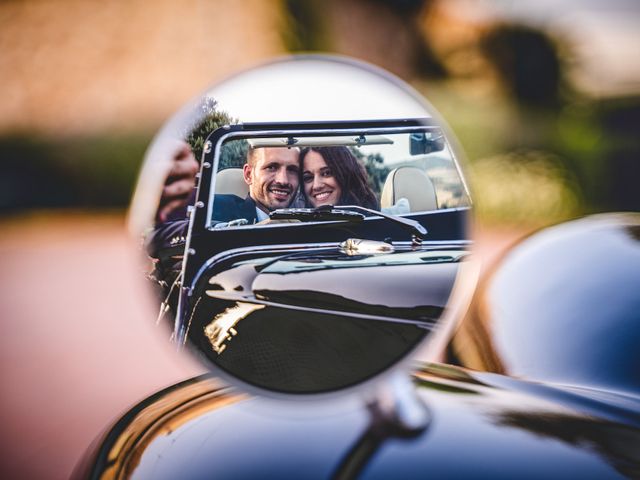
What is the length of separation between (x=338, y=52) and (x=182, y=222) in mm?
10479

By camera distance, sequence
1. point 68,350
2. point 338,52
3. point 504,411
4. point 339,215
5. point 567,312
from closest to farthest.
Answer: point 339,215 < point 504,411 < point 567,312 < point 68,350 < point 338,52

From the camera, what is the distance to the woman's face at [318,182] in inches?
40.1

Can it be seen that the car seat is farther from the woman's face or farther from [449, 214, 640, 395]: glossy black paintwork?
[449, 214, 640, 395]: glossy black paintwork

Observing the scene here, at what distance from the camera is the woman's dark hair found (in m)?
1.02

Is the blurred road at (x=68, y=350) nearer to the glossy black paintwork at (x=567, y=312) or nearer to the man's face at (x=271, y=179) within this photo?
the man's face at (x=271, y=179)

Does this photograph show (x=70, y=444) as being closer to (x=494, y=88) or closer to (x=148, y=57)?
(x=148, y=57)

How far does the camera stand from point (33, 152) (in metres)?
10.4

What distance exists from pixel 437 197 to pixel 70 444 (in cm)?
333

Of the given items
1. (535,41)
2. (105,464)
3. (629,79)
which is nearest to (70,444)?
(105,464)

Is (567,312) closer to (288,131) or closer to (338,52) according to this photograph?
(288,131)

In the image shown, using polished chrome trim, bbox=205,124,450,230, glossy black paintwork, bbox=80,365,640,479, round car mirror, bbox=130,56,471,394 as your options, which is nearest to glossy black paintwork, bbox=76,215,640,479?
glossy black paintwork, bbox=80,365,640,479

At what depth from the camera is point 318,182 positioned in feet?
3.36

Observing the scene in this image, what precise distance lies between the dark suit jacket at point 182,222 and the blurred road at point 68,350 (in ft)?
0.19

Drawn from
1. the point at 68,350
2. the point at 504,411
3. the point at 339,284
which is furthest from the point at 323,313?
the point at 68,350
